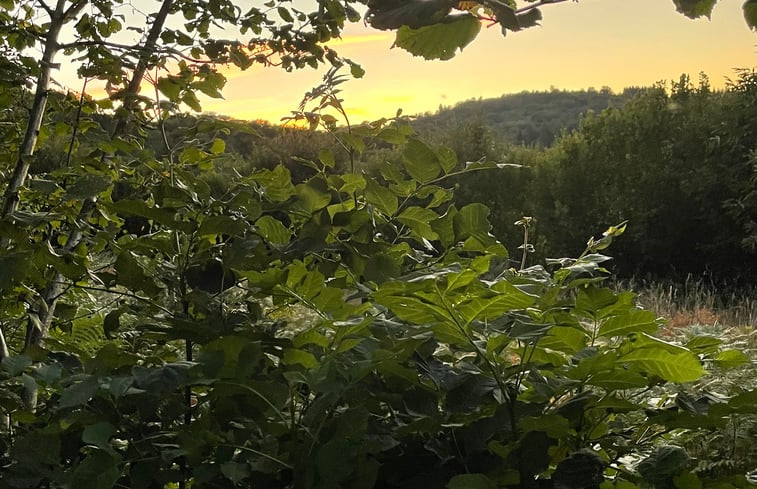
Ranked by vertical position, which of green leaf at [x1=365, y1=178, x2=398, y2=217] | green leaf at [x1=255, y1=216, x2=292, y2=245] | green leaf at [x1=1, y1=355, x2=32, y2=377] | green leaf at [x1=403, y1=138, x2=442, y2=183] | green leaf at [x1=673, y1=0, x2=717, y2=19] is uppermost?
green leaf at [x1=673, y1=0, x2=717, y2=19]

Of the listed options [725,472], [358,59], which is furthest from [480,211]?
[725,472]

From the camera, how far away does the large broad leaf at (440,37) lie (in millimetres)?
633

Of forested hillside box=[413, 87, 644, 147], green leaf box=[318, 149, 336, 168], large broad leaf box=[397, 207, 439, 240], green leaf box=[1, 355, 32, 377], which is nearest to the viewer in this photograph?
green leaf box=[1, 355, 32, 377]

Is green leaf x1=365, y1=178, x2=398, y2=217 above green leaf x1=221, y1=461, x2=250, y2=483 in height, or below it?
above

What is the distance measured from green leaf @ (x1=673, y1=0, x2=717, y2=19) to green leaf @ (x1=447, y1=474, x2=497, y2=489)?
49 centimetres

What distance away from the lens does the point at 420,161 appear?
1076 millimetres

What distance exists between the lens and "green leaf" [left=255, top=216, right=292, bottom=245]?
3.55ft

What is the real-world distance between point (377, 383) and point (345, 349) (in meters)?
0.14

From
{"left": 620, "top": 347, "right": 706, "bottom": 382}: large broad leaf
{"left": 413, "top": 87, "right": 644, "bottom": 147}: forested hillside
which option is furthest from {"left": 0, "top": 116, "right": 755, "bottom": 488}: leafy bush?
{"left": 413, "top": 87, "right": 644, "bottom": 147}: forested hillside

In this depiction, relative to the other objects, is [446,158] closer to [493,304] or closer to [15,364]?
[493,304]

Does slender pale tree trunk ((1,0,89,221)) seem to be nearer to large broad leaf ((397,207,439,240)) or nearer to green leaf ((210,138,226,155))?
green leaf ((210,138,226,155))

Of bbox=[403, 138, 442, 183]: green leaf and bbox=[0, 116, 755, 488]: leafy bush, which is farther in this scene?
bbox=[403, 138, 442, 183]: green leaf

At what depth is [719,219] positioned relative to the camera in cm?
1339

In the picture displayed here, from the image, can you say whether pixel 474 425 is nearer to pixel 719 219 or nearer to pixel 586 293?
pixel 586 293
